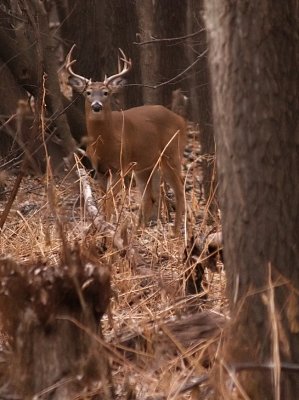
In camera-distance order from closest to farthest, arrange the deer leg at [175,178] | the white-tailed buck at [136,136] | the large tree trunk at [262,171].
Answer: the large tree trunk at [262,171] → the deer leg at [175,178] → the white-tailed buck at [136,136]

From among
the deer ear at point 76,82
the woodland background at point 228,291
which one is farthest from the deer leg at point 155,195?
the woodland background at point 228,291

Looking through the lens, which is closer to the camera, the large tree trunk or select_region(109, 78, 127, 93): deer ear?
the large tree trunk

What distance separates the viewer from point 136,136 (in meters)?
13.5

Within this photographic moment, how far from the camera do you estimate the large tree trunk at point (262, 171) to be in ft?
13.3

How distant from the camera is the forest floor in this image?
14.3 ft

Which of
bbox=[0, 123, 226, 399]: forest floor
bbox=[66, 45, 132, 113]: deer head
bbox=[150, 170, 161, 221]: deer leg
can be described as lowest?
bbox=[150, 170, 161, 221]: deer leg

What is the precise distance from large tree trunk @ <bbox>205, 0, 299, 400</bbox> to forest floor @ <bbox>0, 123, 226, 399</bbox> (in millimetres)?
248

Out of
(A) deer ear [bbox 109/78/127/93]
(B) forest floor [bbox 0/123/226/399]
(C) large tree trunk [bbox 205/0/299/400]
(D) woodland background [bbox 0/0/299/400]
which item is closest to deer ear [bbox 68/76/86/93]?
(A) deer ear [bbox 109/78/127/93]

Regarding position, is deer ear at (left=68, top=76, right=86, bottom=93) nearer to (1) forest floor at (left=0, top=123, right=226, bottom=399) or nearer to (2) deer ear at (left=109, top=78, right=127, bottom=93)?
(2) deer ear at (left=109, top=78, right=127, bottom=93)

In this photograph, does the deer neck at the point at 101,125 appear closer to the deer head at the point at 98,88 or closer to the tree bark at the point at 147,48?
the deer head at the point at 98,88

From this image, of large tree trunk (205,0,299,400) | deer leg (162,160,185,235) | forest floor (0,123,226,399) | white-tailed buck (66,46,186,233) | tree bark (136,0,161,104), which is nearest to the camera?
large tree trunk (205,0,299,400)

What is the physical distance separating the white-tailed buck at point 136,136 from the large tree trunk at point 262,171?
8.64 m

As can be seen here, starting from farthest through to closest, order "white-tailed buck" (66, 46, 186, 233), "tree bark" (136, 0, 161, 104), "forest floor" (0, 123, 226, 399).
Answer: "tree bark" (136, 0, 161, 104), "white-tailed buck" (66, 46, 186, 233), "forest floor" (0, 123, 226, 399)

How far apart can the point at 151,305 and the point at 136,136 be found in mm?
7535
